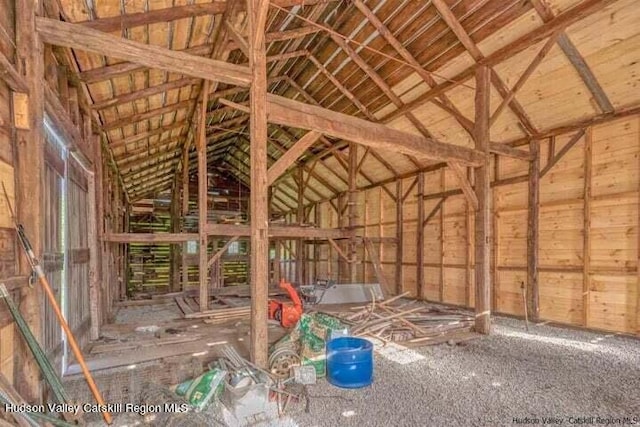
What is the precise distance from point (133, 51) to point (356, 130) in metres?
2.61

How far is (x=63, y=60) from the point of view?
146 inches

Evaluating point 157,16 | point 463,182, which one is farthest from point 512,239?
point 157,16

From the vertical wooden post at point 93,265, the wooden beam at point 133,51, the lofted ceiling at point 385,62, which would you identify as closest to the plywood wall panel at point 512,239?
the lofted ceiling at point 385,62

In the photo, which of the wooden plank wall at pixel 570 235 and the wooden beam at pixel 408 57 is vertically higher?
the wooden beam at pixel 408 57

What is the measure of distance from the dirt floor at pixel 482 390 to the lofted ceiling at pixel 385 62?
12.6 ft

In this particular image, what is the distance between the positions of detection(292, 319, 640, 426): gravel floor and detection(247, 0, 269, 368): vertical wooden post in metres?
0.82

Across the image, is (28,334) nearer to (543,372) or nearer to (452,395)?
(452,395)

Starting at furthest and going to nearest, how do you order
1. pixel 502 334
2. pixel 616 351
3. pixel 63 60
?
pixel 502 334 → pixel 616 351 → pixel 63 60

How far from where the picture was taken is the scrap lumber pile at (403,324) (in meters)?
5.25

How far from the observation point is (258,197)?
364 centimetres

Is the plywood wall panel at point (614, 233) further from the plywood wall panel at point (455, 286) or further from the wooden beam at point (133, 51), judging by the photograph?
the wooden beam at point (133, 51)

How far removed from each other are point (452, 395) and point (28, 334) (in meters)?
3.64

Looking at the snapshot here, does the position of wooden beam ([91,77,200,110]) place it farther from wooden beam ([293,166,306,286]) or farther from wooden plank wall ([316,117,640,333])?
wooden beam ([293,166,306,286])

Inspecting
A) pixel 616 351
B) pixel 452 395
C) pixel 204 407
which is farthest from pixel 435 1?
pixel 204 407
